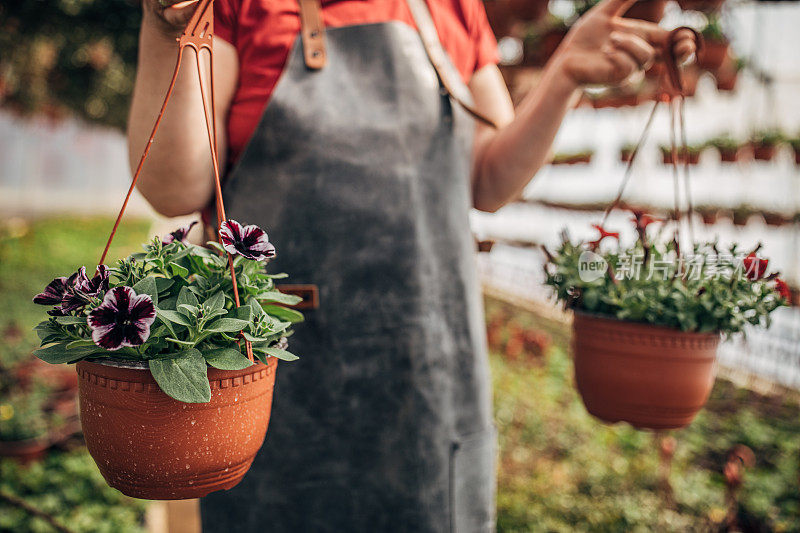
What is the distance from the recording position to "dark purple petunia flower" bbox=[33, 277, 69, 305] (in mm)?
598

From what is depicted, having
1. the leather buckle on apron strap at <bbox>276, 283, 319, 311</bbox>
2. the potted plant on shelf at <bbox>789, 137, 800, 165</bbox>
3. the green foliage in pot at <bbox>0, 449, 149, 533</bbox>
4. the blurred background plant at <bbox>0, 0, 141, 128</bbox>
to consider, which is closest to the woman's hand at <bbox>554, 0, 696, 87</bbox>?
the leather buckle on apron strap at <bbox>276, 283, 319, 311</bbox>

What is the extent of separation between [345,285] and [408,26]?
470 mm

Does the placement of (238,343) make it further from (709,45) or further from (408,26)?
(709,45)

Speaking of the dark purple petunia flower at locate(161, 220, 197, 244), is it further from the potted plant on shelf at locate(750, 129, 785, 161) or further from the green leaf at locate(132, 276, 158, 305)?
the potted plant on shelf at locate(750, 129, 785, 161)

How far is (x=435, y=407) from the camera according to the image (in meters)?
0.97

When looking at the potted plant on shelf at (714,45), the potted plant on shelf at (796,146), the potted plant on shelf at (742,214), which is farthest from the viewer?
the potted plant on shelf at (742,214)

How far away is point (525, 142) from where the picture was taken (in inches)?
40.9

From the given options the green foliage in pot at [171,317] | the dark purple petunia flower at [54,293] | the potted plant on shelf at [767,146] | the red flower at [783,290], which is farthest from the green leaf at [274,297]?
the potted plant on shelf at [767,146]

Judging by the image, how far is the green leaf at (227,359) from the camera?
56 centimetres

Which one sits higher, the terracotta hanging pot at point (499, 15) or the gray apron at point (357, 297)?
the terracotta hanging pot at point (499, 15)

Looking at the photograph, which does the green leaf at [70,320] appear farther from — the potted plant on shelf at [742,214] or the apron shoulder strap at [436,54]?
the potted plant on shelf at [742,214]

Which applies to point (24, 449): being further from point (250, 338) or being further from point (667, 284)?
point (667, 284)

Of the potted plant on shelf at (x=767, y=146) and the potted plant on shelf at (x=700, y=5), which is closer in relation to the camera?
the potted plant on shelf at (x=700, y=5)

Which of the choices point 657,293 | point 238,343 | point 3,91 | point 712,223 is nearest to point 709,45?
point 712,223
